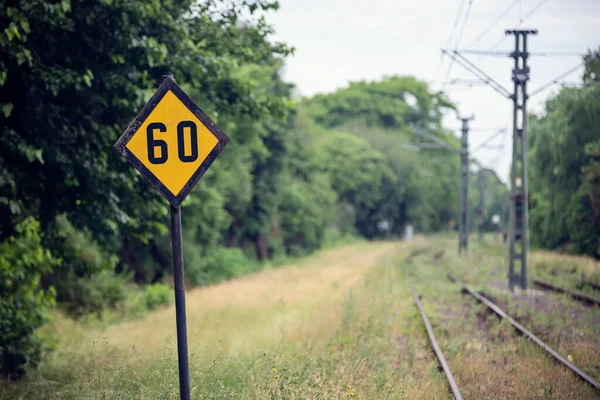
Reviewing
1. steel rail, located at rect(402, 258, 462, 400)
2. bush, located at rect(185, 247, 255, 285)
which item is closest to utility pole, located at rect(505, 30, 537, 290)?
steel rail, located at rect(402, 258, 462, 400)

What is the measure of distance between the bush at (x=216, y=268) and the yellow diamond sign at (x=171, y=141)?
1098 inches

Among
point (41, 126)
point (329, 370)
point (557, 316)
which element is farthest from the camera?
point (557, 316)

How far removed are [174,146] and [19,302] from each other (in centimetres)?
805

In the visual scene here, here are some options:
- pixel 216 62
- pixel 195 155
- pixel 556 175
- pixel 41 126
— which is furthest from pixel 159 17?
pixel 556 175

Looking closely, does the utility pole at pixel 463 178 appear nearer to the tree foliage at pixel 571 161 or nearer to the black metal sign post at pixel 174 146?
the tree foliage at pixel 571 161

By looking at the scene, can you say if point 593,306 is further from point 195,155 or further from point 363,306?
point 195,155

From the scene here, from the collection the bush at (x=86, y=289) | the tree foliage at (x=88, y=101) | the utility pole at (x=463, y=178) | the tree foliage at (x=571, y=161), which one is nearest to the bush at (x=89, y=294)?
the bush at (x=86, y=289)

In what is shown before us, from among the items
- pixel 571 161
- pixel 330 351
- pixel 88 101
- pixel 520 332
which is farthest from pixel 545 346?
pixel 571 161

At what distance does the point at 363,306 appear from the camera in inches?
585

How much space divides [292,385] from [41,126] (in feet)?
17.0

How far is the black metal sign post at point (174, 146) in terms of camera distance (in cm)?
541

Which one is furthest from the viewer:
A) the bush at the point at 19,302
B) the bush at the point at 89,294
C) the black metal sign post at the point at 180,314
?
the bush at the point at 89,294

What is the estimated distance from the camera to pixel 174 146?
5430mm

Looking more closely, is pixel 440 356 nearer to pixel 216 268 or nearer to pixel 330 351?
pixel 330 351
